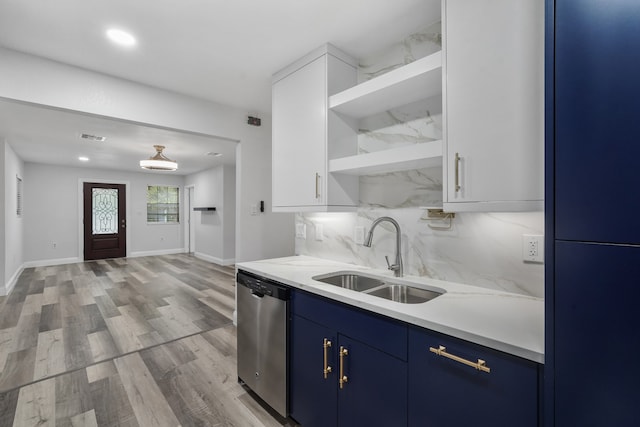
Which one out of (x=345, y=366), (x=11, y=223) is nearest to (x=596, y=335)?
(x=345, y=366)

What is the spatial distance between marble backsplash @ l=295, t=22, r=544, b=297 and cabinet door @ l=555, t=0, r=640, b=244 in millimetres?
667

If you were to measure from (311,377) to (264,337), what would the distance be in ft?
1.44

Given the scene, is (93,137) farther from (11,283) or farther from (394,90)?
(394,90)

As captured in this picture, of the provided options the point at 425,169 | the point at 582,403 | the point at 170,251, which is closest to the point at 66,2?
the point at 425,169

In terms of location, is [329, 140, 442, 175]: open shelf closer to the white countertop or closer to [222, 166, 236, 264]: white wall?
the white countertop

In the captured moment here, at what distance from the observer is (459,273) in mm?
1658

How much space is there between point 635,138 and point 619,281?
36cm

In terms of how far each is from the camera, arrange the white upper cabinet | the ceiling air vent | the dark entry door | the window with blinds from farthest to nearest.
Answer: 1. the window with blinds
2. the dark entry door
3. the ceiling air vent
4. the white upper cabinet

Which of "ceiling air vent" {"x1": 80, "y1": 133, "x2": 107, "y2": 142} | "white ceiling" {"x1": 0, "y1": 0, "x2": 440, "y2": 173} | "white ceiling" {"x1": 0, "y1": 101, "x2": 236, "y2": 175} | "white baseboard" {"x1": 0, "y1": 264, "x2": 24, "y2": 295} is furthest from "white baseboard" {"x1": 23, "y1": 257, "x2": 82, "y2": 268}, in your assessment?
"white ceiling" {"x1": 0, "y1": 0, "x2": 440, "y2": 173}

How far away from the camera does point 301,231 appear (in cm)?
273

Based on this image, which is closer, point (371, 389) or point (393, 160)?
point (371, 389)

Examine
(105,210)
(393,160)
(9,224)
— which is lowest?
(9,224)

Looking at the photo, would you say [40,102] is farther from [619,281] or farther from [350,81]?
[619,281]

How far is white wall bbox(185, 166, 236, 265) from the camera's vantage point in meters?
7.12
